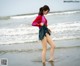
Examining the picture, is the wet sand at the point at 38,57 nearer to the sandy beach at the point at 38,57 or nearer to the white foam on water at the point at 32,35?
the sandy beach at the point at 38,57

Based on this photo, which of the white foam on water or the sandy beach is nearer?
the sandy beach

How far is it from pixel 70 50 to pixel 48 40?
2.26 m

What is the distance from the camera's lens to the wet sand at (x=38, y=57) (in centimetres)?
970

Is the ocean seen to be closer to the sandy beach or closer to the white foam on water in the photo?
the white foam on water

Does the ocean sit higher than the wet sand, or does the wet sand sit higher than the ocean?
the wet sand

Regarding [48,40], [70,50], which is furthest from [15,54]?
Result: [48,40]

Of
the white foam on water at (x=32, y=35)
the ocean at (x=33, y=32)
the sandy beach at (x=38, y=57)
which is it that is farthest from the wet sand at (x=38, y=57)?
the white foam on water at (x=32, y=35)

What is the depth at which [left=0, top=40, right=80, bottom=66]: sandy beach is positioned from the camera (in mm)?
9734

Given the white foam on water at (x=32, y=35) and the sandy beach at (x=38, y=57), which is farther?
the white foam on water at (x=32, y=35)

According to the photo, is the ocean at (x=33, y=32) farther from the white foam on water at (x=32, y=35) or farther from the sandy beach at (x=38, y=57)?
the sandy beach at (x=38, y=57)

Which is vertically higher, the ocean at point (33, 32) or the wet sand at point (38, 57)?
the wet sand at point (38, 57)

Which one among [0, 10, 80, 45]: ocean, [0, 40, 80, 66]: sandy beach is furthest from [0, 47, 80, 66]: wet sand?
[0, 10, 80, 45]: ocean

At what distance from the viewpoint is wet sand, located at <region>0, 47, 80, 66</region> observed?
970 cm

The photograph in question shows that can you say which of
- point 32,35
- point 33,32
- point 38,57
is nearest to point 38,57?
point 38,57
